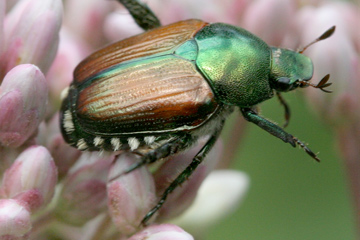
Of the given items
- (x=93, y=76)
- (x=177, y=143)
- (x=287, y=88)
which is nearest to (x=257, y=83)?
(x=287, y=88)

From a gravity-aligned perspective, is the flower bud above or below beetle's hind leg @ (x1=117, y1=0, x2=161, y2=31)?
below

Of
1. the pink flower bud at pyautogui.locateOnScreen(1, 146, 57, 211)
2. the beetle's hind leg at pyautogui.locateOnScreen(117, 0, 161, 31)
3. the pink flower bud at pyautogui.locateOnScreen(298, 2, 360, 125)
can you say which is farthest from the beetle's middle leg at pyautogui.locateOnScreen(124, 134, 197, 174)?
the pink flower bud at pyautogui.locateOnScreen(298, 2, 360, 125)

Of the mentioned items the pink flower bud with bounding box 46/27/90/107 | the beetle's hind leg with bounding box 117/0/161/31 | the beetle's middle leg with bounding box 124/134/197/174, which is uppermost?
the beetle's hind leg with bounding box 117/0/161/31

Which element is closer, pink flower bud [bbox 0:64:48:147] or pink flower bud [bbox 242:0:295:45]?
pink flower bud [bbox 0:64:48:147]

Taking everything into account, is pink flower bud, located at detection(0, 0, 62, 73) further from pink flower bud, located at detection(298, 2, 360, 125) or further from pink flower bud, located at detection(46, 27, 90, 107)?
pink flower bud, located at detection(298, 2, 360, 125)

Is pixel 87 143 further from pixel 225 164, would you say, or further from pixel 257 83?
pixel 225 164

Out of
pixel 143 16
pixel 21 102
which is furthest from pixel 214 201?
pixel 21 102

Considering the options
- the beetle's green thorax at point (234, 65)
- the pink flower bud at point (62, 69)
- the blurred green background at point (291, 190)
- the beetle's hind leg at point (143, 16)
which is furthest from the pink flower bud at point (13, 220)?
the blurred green background at point (291, 190)

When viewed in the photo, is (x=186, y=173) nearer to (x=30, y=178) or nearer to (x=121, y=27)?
(x=30, y=178)
